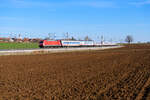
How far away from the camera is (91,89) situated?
1022cm

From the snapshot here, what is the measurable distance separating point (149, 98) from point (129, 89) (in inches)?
68.7

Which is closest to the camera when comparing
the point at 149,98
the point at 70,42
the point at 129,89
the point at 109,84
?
the point at 149,98

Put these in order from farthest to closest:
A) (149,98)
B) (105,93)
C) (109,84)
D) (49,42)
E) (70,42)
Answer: (70,42), (49,42), (109,84), (105,93), (149,98)

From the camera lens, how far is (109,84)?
447 inches

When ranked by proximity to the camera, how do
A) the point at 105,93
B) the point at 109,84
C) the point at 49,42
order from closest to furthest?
the point at 105,93 < the point at 109,84 < the point at 49,42

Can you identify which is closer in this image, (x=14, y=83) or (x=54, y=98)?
(x=54, y=98)

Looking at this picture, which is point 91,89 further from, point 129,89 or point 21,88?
point 21,88

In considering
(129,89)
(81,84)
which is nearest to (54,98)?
(81,84)

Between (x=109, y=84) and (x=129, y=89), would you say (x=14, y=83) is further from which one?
A: (x=129, y=89)

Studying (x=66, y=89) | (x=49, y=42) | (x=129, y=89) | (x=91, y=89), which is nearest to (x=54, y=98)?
(x=66, y=89)

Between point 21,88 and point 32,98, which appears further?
point 21,88

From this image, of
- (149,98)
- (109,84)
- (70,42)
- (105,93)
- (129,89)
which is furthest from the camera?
(70,42)

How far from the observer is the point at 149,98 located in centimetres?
839

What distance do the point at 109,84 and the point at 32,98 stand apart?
182 inches
